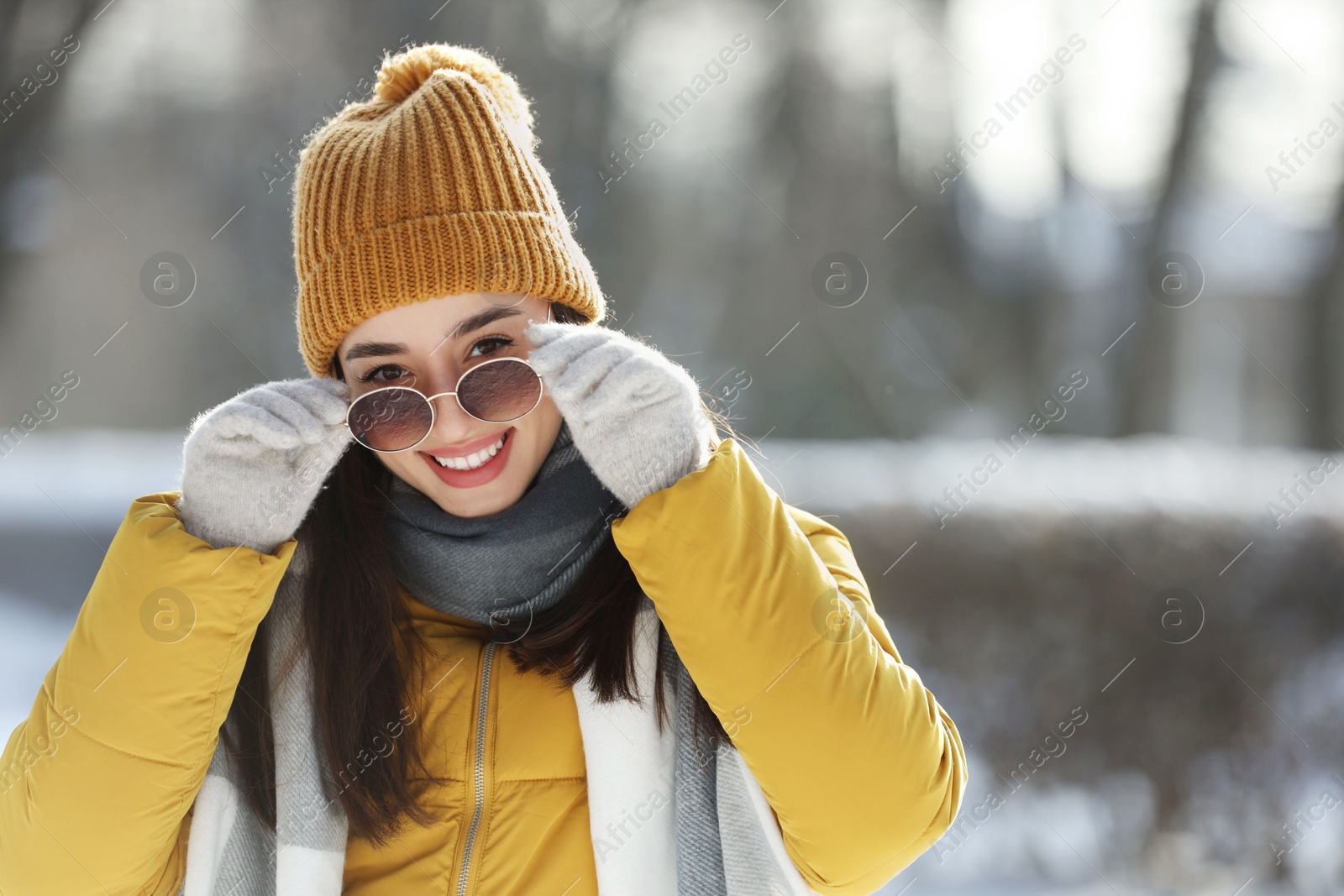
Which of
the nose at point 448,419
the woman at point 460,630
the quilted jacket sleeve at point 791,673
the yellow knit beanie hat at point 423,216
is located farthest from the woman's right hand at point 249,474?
the quilted jacket sleeve at point 791,673

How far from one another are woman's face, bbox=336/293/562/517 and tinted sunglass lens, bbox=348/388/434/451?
6 cm

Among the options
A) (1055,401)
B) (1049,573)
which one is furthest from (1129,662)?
(1055,401)

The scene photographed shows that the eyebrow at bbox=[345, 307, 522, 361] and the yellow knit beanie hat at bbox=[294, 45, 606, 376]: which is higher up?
the yellow knit beanie hat at bbox=[294, 45, 606, 376]

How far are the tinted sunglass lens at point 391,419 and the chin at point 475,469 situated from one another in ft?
0.36

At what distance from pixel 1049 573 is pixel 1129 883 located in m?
1.14

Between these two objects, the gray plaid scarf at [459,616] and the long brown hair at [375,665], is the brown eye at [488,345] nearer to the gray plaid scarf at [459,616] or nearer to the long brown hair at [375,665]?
the gray plaid scarf at [459,616]

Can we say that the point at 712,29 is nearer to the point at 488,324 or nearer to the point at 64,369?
the point at 64,369

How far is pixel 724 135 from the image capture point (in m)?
8.15

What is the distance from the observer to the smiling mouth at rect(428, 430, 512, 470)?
1.78 metres

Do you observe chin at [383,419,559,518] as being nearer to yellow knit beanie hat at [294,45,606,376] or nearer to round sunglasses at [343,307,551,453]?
round sunglasses at [343,307,551,453]
